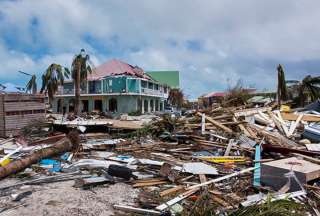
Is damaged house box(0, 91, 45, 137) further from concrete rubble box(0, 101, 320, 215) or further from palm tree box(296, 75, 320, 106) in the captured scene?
palm tree box(296, 75, 320, 106)

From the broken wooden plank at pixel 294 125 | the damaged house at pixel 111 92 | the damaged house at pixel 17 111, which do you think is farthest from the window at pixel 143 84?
the broken wooden plank at pixel 294 125

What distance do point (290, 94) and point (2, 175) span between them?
26.2m

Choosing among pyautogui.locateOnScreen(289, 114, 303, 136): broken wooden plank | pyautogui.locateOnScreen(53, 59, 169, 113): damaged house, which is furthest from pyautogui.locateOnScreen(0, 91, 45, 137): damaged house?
pyautogui.locateOnScreen(53, 59, 169, 113): damaged house

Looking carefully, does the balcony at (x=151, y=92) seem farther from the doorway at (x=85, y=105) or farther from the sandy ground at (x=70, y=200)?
the sandy ground at (x=70, y=200)

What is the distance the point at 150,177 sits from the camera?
6488 millimetres

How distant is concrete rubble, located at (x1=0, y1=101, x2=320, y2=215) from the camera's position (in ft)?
15.8

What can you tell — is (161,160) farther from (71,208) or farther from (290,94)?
(290,94)

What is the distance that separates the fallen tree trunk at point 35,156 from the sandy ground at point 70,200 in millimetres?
1122

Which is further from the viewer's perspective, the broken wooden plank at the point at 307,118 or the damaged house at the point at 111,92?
the damaged house at the point at 111,92

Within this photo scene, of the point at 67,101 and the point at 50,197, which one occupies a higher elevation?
the point at 67,101

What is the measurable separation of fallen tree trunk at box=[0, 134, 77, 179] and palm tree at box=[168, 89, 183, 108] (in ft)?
141

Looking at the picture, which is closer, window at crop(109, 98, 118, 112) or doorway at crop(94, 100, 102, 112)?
window at crop(109, 98, 118, 112)

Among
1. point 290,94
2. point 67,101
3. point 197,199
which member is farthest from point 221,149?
point 67,101

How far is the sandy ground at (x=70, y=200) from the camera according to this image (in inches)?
185
